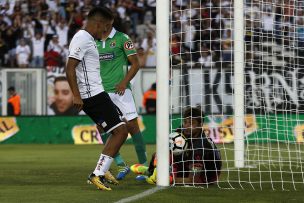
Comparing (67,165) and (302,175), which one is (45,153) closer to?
(67,165)

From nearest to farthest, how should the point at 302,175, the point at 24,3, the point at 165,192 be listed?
the point at 165,192 → the point at 302,175 → the point at 24,3

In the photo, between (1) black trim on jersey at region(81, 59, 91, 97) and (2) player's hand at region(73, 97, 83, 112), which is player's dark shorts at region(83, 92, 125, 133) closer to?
(1) black trim on jersey at region(81, 59, 91, 97)

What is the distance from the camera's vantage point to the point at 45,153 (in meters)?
20.6

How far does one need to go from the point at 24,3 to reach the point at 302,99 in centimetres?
1239

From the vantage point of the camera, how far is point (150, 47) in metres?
28.6

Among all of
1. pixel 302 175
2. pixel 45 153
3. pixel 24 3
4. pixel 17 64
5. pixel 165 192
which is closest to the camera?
pixel 165 192

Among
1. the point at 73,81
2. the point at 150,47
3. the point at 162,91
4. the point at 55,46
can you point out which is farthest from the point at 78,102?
the point at 55,46

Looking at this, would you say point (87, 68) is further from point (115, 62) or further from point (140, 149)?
point (140, 149)

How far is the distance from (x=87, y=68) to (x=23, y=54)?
18.3 m

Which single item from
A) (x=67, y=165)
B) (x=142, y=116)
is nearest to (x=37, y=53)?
(x=142, y=116)

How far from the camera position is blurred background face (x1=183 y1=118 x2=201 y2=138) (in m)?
11.6

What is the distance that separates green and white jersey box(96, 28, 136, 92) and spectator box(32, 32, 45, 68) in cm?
1519

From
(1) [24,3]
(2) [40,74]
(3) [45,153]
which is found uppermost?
(1) [24,3]

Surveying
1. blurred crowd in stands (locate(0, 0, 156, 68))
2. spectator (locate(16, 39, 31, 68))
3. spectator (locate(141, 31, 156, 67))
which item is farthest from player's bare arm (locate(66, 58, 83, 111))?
spectator (locate(16, 39, 31, 68))
